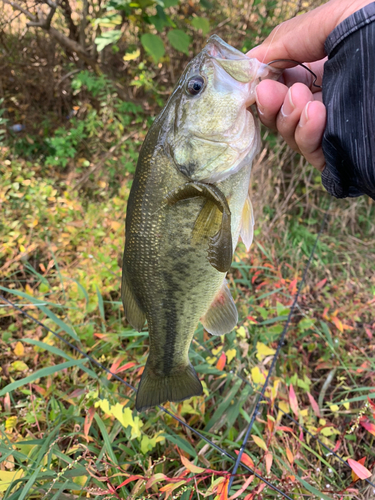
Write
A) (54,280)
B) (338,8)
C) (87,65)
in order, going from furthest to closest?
(87,65), (54,280), (338,8)

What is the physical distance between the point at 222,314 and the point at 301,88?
43.7 inches

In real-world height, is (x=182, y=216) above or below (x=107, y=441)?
above

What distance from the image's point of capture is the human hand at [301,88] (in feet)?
4.28

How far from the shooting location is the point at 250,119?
1.31 meters

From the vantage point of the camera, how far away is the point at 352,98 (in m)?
1.16

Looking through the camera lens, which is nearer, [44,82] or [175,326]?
[175,326]

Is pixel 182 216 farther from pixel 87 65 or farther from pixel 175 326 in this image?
pixel 87 65

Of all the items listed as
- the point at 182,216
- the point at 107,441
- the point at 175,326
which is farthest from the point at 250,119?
the point at 107,441

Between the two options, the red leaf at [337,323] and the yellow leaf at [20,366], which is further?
the red leaf at [337,323]

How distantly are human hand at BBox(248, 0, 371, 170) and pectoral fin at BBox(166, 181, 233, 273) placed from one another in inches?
19.5

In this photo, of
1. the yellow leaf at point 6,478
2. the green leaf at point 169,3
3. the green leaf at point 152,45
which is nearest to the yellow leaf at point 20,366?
the yellow leaf at point 6,478

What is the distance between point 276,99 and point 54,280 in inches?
106

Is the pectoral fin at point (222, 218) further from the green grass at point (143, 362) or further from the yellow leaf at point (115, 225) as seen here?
the yellow leaf at point (115, 225)

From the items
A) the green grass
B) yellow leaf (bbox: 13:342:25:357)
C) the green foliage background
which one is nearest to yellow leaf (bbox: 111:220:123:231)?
the green grass
